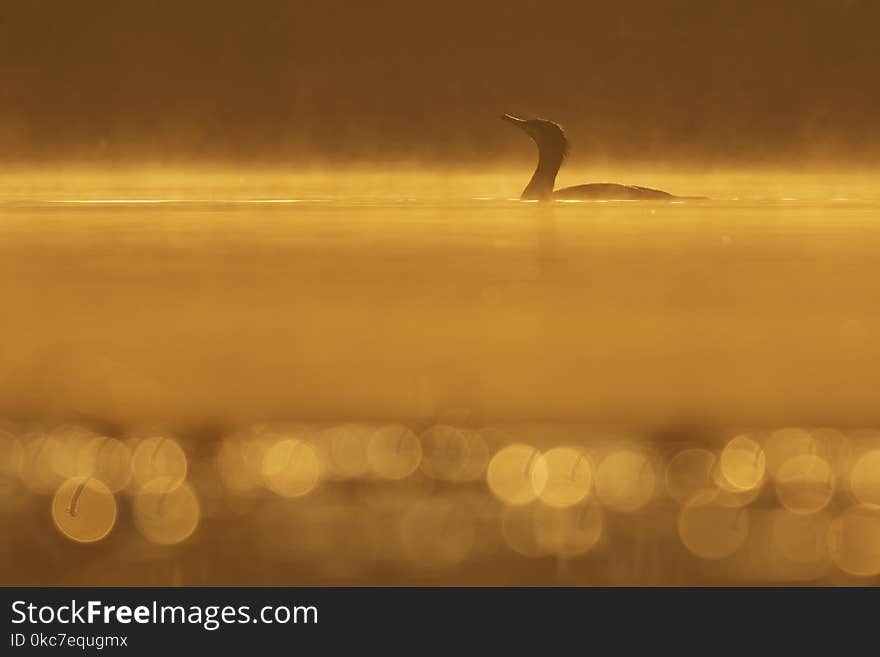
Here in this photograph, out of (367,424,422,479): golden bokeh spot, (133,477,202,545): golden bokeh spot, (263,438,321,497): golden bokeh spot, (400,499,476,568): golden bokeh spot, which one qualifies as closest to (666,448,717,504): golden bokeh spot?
(400,499,476,568): golden bokeh spot

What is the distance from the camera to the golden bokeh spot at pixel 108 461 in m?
3.67

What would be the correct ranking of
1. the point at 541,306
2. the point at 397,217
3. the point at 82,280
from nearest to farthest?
the point at 541,306 → the point at 82,280 → the point at 397,217

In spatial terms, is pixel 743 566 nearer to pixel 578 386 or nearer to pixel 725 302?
pixel 578 386

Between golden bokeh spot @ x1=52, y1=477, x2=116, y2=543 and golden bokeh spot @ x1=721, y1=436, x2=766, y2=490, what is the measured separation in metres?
1.42

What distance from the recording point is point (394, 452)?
4.05m

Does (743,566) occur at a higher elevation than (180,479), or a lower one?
lower

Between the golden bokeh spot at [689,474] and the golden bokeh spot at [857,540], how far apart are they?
13.0 inches

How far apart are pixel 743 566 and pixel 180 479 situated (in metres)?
1.33

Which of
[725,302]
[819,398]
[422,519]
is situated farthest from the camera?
[725,302]

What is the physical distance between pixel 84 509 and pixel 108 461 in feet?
1.72

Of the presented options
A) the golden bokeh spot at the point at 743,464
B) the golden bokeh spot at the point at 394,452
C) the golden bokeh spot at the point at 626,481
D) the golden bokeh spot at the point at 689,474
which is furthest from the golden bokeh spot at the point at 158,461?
the golden bokeh spot at the point at 743,464

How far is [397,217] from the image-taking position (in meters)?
17.4

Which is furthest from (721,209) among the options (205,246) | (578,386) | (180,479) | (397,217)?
(180,479)

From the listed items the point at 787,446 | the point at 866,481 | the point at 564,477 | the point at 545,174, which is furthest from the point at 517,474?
the point at 545,174
